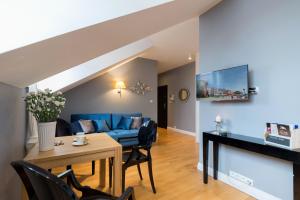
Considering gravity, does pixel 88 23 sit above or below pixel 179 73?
below

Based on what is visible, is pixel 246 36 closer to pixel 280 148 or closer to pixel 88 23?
pixel 280 148

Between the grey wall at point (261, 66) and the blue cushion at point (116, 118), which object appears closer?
the grey wall at point (261, 66)

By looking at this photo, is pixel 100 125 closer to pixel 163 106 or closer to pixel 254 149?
pixel 254 149

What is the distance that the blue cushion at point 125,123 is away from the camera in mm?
4629

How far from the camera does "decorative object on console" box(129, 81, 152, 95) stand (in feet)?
17.7

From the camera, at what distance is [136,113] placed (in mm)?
5184

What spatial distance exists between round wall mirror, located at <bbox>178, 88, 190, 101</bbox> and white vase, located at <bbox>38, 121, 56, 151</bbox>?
5.29 metres

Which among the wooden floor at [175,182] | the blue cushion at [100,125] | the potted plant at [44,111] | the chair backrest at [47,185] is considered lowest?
the wooden floor at [175,182]

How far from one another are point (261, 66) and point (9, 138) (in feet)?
9.06

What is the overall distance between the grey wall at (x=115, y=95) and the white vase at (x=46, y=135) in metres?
3.10

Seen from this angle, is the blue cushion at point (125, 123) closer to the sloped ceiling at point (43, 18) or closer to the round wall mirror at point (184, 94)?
the round wall mirror at point (184, 94)

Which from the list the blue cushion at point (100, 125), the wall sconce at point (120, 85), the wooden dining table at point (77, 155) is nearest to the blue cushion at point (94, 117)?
the blue cushion at point (100, 125)

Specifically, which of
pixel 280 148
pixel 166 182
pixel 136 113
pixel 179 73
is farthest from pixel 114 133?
pixel 179 73

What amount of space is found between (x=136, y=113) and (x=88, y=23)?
4.27 meters
